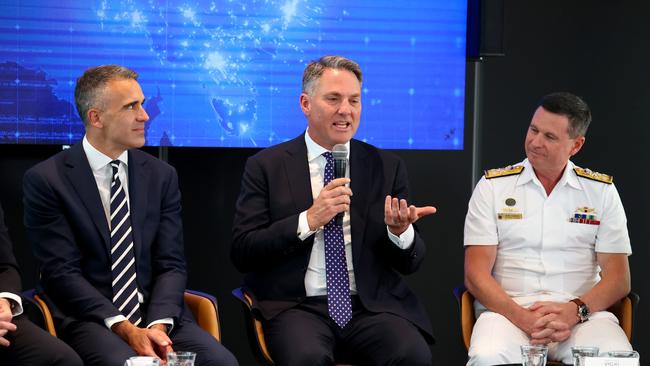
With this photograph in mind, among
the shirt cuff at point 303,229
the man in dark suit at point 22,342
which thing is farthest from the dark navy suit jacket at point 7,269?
the shirt cuff at point 303,229

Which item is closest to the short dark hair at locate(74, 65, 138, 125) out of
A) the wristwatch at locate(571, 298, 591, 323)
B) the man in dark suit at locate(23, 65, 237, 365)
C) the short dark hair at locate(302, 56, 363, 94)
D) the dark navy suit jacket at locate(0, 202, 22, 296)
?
the man in dark suit at locate(23, 65, 237, 365)

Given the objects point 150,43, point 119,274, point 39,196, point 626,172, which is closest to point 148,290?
point 119,274

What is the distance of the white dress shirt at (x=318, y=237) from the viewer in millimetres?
3965

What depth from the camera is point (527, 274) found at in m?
4.40

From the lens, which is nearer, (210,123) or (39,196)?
(39,196)

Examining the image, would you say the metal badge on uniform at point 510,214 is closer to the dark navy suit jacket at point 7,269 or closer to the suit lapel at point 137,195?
the suit lapel at point 137,195

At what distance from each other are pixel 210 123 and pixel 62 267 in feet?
4.65

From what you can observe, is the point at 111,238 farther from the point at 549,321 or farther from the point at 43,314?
the point at 549,321

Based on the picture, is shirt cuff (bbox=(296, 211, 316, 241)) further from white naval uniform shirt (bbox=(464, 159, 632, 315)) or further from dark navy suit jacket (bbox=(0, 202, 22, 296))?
dark navy suit jacket (bbox=(0, 202, 22, 296))

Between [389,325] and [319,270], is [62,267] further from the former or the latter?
[389,325]

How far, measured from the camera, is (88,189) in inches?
154

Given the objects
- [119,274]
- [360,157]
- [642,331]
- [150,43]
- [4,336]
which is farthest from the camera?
[642,331]

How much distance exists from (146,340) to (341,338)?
84 centimetres

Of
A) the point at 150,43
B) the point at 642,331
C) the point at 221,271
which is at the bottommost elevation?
the point at 642,331
